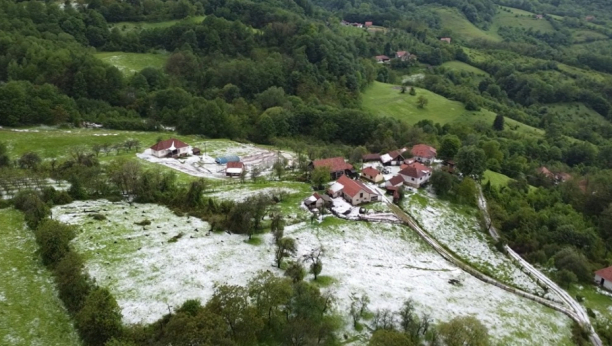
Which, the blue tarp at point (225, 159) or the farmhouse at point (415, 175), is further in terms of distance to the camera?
the blue tarp at point (225, 159)

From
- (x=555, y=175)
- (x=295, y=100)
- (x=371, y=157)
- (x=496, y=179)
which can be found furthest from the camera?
(x=295, y=100)

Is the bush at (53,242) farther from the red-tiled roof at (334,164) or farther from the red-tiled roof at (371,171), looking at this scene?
the red-tiled roof at (371,171)

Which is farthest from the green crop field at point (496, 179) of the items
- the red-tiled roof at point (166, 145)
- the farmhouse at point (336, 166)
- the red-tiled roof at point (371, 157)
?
the red-tiled roof at point (166, 145)

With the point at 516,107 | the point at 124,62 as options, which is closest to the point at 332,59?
the point at 124,62

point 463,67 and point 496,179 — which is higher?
point 496,179

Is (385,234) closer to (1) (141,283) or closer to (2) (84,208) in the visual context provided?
(1) (141,283)

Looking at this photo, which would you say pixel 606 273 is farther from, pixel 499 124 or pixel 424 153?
pixel 499 124

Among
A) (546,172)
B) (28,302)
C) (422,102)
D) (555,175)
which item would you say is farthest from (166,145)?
(422,102)
